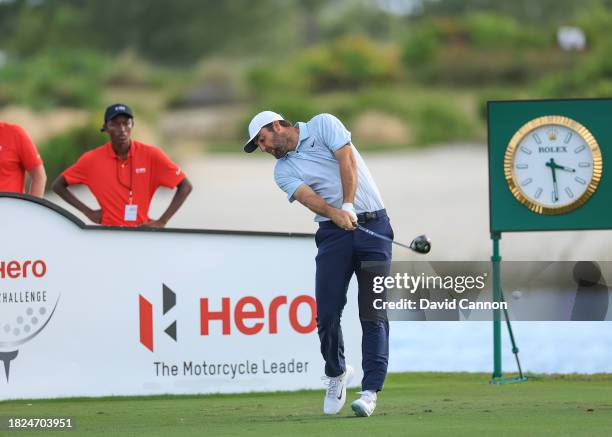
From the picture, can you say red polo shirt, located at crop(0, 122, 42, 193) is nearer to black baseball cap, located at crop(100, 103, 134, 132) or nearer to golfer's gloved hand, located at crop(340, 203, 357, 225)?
black baseball cap, located at crop(100, 103, 134, 132)

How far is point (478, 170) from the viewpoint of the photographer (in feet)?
112

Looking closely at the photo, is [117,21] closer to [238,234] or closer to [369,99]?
[369,99]

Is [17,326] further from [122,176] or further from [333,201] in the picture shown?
[333,201]

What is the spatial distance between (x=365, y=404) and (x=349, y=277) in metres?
0.67

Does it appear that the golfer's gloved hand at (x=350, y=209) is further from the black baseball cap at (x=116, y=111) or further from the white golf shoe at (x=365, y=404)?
the black baseball cap at (x=116, y=111)

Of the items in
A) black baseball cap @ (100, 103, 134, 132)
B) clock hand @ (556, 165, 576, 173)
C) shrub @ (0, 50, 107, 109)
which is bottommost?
clock hand @ (556, 165, 576, 173)

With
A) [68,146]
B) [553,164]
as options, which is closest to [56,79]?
[68,146]

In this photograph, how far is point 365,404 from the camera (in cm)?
778

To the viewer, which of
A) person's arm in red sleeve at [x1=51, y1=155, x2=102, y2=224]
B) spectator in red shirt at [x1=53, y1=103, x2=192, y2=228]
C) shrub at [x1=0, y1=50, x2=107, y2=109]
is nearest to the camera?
spectator in red shirt at [x1=53, y1=103, x2=192, y2=228]

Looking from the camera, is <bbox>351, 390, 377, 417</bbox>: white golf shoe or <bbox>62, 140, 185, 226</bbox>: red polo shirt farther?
<bbox>62, 140, 185, 226</bbox>: red polo shirt

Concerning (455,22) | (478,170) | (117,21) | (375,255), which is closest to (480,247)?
(478,170)

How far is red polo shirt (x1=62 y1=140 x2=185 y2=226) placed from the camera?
32.8 ft

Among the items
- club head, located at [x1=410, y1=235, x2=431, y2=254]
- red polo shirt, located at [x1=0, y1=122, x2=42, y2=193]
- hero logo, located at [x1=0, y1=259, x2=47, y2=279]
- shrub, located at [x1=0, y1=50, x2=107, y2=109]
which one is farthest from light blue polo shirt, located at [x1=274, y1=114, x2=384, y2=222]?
shrub, located at [x1=0, y1=50, x2=107, y2=109]

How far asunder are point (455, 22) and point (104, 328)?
42.2 metres
